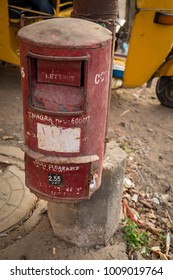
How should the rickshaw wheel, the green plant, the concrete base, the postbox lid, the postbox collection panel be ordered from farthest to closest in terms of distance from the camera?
the rickshaw wheel < the green plant < the concrete base < the postbox collection panel < the postbox lid

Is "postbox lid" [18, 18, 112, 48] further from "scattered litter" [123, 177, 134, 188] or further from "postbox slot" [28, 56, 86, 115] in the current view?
"scattered litter" [123, 177, 134, 188]

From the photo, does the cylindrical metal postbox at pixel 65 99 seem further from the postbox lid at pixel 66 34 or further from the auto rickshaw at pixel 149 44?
the auto rickshaw at pixel 149 44

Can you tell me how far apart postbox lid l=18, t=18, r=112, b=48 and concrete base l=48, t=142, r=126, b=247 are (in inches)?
39.1

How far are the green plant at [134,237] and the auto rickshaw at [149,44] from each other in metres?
2.53

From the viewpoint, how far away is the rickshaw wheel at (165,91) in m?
5.46

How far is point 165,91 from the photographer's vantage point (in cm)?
555

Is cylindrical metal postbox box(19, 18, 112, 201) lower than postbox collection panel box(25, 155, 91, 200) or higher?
higher

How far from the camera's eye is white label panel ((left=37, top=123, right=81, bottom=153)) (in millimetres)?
2129

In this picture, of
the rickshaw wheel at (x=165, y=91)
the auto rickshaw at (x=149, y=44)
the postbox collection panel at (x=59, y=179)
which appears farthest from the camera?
the rickshaw wheel at (x=165, y=91)

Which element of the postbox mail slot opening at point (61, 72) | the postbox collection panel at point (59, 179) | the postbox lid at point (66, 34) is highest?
the postbox lid at point (66, 34)

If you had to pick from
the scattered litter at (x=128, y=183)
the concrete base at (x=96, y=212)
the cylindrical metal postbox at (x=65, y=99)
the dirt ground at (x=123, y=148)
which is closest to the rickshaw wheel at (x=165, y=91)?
the dirt ground at (x=123, y=148)

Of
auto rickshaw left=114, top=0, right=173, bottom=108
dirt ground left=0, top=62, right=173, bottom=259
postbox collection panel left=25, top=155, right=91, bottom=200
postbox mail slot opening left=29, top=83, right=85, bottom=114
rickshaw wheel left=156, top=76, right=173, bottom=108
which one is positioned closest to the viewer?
postbox mail slot opening left=29, top=83, right=85, bottom=114

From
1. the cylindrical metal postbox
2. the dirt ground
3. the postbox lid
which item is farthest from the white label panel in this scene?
the dirt ground
